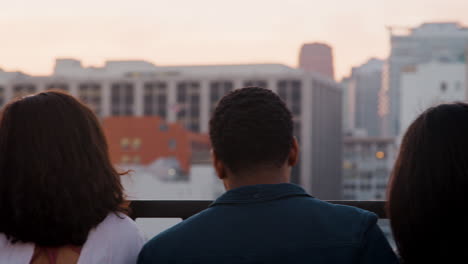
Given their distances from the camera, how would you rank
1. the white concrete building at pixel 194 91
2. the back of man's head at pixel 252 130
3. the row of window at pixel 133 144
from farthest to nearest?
the white concrete building at pixel 194 91 → the row of window at pixel 133 144 → the back of man's head at pixel 252 130

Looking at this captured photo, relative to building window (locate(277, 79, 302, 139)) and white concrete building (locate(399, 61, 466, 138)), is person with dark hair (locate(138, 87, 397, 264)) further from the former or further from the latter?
building window (locate(277, 79, 302, 139))

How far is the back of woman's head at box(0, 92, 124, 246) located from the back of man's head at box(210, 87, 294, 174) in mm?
531

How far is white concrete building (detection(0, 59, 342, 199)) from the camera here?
375 ft

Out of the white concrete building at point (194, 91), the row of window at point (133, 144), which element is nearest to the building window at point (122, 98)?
the white concrete building at point (194, 91)

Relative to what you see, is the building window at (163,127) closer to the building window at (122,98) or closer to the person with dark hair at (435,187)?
the building window at (122,98)

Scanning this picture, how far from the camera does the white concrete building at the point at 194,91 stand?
114188 mm

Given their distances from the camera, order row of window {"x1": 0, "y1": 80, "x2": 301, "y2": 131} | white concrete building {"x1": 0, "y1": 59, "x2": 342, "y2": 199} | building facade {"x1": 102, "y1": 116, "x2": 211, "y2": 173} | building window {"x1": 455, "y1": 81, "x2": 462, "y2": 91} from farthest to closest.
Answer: row of window {"x1": 0, "y1": 80, "x2": 301, "y2": 131} → white concrete building {"x1": 0, "y1": 59, "x2": 342, "y2": 199} → building window {"x1": 455, "y1": 81, "x2": 462, "y2": 91} → building facade {"x1": 102, "y1": 116, "x2": 211, "y2": 173}

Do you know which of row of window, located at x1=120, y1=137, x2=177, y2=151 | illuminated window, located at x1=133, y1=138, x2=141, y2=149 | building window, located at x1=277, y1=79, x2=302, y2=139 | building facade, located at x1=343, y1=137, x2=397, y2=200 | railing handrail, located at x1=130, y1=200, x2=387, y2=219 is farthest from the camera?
building facade, located at x1=343, y1=137, x2=397, y2=200

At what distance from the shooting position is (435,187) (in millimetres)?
2502

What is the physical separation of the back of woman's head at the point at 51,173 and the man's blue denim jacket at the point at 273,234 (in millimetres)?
348

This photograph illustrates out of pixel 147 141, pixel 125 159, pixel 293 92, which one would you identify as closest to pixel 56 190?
pixel 147 141

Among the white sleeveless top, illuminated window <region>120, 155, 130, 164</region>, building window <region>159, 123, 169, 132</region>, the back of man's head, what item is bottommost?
illuminated window <region>120, 155, 130, 164</region>

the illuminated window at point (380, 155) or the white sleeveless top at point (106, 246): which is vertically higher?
the white sleeveless top at point (106, 246)

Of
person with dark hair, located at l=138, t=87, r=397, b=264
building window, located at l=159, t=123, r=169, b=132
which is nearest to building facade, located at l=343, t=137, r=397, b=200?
building window, located at l=159, t=123, r=169, b=132
